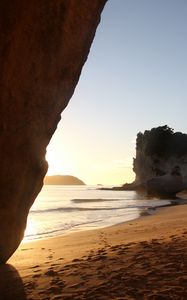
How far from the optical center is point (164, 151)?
254 ft

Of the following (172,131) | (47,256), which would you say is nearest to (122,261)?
(47,256)

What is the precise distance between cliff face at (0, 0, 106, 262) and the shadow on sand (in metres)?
0.68

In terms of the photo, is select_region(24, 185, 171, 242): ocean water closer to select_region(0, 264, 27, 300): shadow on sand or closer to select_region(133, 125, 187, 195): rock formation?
select_region(0, 264, 27, 300): shadow on sand

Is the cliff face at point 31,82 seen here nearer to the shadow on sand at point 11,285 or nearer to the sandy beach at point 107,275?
the shadow on sand at point 11,285

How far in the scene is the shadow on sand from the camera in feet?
16.1

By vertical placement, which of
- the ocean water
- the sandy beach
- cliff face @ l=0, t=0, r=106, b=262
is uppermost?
cliff face @ l=0, t=0, r=106, b=262

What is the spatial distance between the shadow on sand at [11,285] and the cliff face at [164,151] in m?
71.3

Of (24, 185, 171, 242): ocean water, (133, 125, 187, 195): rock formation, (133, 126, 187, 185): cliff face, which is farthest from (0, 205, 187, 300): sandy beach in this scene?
(133, 126, 187, 185): cliff face

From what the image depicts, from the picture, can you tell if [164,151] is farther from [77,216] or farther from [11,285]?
[11,285]

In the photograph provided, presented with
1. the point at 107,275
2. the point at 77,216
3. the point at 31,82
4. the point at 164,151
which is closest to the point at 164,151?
the point at 164,151

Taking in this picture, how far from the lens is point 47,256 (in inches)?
300

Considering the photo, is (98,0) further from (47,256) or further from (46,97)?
(47,256)

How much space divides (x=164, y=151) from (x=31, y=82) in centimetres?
7290

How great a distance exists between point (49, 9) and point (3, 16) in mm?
944
